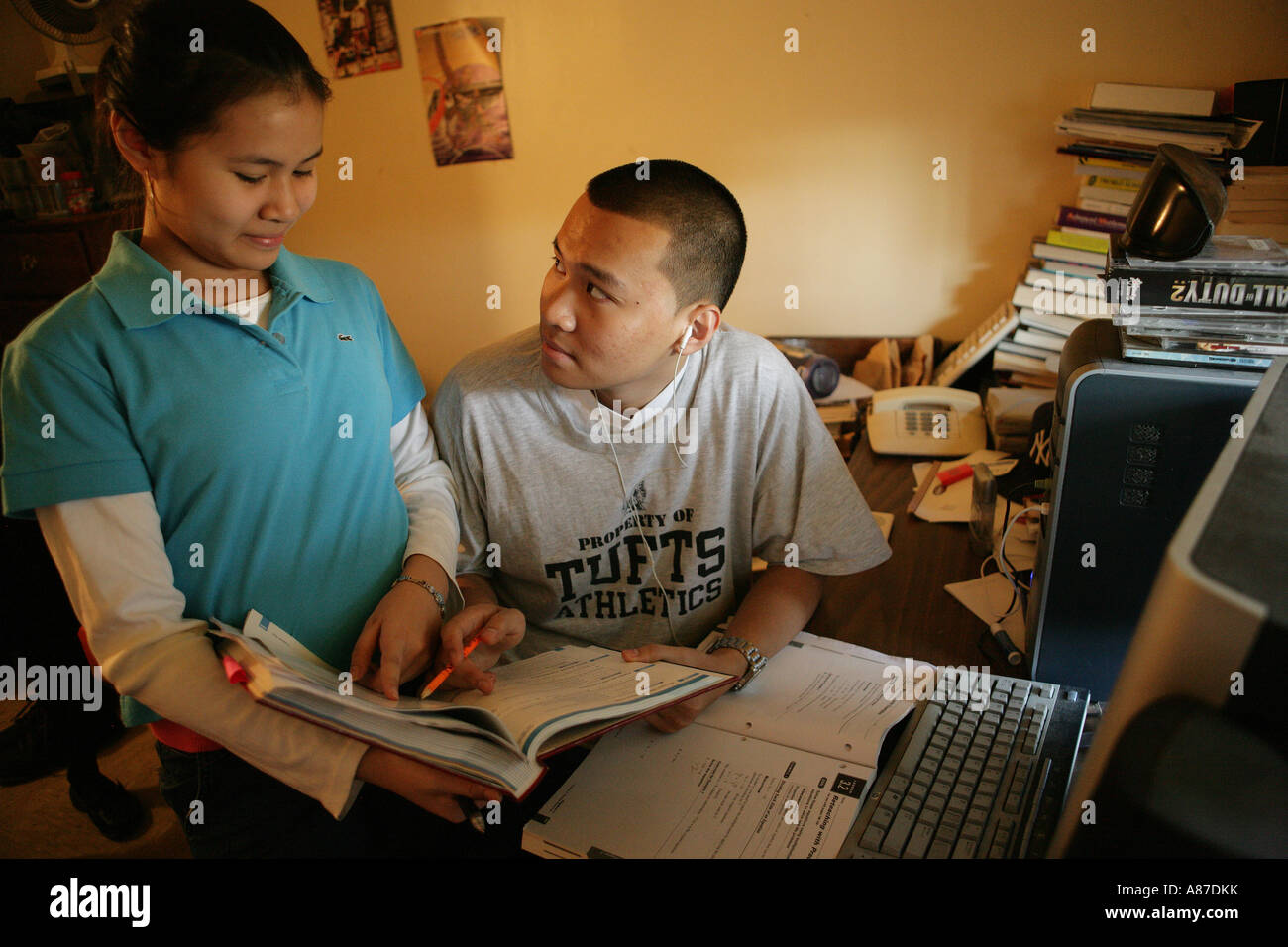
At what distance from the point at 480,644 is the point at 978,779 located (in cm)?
58

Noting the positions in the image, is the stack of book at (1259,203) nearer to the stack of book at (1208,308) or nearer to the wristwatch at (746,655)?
the stack of book at (1208,308)

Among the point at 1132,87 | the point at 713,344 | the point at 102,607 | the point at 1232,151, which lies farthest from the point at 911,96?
the point at 102,607

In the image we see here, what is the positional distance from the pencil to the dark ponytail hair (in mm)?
591

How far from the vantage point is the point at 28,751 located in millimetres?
1996

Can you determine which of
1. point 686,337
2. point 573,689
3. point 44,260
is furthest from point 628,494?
point 44,260

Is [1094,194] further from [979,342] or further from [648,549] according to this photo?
[648,549]

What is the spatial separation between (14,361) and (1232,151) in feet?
6.85

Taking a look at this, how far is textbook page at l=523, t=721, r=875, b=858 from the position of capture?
75 centimetres

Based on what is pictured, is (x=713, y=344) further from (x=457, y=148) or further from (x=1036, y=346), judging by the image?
(x=457, y=148)

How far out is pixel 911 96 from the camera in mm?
1996
